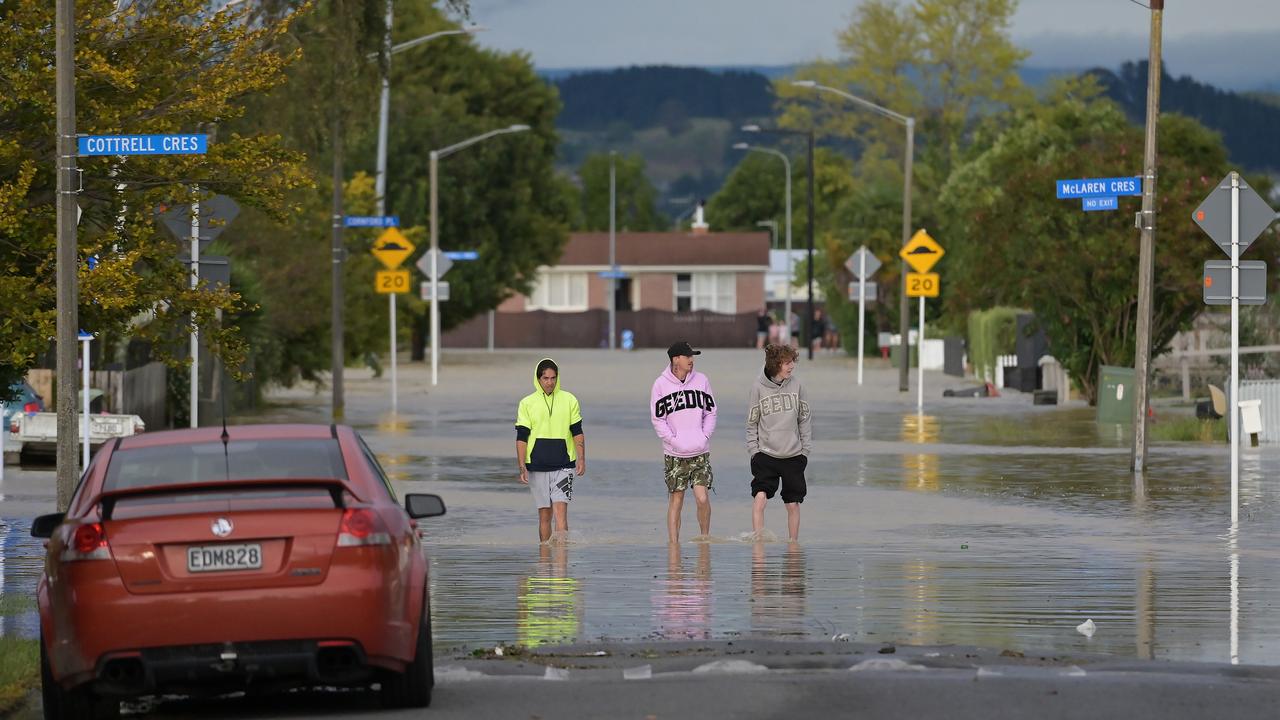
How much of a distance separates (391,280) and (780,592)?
1083 inches

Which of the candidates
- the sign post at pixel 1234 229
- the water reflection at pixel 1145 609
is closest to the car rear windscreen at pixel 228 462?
the water reflection at pixel 1145 609

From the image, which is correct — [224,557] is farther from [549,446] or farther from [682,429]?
[682,429]

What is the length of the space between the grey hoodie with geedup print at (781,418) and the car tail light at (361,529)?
27.6ft

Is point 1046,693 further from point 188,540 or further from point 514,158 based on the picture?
point 514,158

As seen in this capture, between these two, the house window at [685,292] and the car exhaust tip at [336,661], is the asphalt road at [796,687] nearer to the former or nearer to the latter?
the car exhaust tip at [336,661]

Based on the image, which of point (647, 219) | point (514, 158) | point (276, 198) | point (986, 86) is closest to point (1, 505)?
point (276, 198)

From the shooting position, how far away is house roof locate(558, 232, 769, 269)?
114 metres

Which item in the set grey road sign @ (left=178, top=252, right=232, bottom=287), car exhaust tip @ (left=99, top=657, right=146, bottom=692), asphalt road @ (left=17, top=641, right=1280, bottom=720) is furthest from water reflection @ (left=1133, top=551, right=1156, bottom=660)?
grey road sign @ (left=178, top=252, right=232, bottom=287)

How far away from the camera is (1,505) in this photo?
21328mm

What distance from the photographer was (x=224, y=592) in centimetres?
958

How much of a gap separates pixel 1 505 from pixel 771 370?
25.3ft

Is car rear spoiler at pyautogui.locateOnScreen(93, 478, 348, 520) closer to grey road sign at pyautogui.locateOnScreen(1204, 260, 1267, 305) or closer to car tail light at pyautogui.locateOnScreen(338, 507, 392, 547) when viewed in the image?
car tail light at pyautogui.locateOnScreen(338, 507, 392, 547)

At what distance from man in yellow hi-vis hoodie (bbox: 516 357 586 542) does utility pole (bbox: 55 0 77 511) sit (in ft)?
11.3

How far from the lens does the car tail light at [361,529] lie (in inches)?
384
